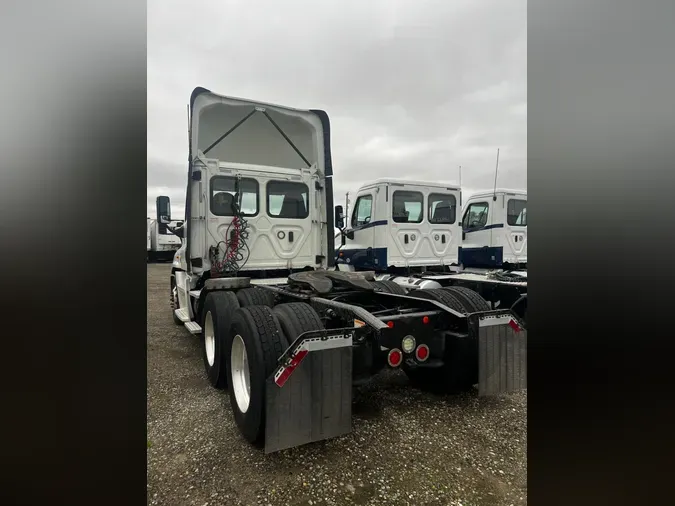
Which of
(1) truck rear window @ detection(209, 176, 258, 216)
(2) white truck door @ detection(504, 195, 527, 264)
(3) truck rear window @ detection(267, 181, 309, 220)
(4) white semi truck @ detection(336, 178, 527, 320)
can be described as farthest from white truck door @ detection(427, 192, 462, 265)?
(1) truck rear window @ detection(209, 176, 258, 216)

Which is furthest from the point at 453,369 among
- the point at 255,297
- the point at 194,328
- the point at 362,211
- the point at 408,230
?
the point at 362,211

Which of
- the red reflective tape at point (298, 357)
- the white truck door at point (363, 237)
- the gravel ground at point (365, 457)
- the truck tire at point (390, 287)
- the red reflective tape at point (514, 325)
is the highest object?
the white truck door at point (363, 237)

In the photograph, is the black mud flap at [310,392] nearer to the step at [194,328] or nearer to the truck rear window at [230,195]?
the step at [194,328]

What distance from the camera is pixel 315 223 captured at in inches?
238

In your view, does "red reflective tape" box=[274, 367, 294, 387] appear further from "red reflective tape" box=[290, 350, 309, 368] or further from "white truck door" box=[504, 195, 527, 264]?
"white truck door" box=[504, 195, 527, 264]

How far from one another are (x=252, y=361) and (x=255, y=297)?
174 centimetres

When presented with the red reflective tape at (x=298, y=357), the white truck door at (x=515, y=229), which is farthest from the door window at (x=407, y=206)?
the red reflective tape at (x=298, y=357)

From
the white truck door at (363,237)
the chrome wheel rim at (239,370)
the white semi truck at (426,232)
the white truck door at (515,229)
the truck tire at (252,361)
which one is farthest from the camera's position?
the white truck door at (515,229)

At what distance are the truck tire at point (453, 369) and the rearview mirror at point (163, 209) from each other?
4.05 meters

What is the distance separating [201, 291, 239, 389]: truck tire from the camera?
416cm

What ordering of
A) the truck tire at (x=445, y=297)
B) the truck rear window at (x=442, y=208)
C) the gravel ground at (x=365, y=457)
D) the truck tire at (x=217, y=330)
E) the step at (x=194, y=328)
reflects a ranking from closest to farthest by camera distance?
the gravel ground at (x=365, y=457), the truck tire at (x=445, y=297), the truck tire at (x=217, y=330), the step at (x=194, y=328), the truck rear window at (x=442, y=208)

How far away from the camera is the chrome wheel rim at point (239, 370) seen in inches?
129
